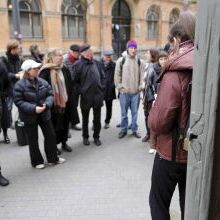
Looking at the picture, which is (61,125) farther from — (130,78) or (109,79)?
(109,79)

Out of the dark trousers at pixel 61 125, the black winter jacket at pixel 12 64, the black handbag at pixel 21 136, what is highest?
the black winter jacket at pixel 12 64

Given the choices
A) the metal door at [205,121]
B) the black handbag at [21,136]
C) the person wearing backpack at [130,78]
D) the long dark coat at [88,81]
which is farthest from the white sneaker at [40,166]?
the metal door at [205,121]

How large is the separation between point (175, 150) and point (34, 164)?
3.20m

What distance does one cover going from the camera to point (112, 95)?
7059 millimetres

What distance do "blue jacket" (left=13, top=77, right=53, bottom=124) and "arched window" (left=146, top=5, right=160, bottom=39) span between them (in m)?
20.0

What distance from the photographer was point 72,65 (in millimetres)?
5953

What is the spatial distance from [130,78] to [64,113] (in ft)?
4.85

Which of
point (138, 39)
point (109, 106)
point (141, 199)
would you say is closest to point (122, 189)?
point (141, 199)

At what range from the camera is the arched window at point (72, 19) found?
17.9 meters

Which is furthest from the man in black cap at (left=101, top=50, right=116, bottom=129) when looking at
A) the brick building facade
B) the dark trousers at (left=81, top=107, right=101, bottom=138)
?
the brick building facade

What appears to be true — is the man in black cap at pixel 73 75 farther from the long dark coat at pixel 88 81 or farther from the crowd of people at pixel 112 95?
the long dark coat at pixel 88 81

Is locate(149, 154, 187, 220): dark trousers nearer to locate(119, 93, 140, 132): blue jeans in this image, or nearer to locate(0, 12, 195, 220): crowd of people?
locate(0, 12, 195, 220): crowd of people

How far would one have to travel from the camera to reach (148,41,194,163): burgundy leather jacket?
2.06 meters

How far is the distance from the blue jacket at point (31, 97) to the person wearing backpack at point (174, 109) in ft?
8.64
